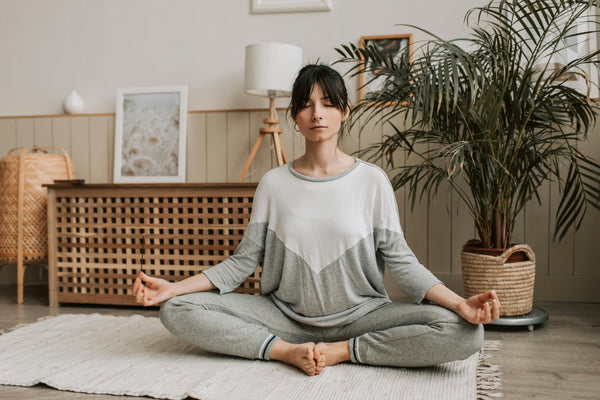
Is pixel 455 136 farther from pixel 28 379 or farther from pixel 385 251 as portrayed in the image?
pixel 28 379

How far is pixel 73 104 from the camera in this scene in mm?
3268

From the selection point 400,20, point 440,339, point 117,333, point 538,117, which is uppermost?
point 400,20

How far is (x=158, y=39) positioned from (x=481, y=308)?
8.08 ft

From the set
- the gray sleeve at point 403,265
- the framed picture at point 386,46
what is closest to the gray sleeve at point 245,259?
the gray sleeve at point 403,265

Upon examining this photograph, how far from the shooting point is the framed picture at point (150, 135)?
125 inches

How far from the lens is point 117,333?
2.22 m

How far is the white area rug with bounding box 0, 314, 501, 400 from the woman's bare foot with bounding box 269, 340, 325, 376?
0.08 feet

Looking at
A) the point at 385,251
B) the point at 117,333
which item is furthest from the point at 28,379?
the point at 385,251

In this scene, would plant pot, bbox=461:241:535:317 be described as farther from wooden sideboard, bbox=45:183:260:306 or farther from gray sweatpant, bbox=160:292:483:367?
wooden sideboard, bbox=45:183:260:306

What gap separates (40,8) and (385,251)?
2760mm

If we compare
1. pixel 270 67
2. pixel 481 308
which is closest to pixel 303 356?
pixel 481 308

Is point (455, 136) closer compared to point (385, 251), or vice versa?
point (385, 251)

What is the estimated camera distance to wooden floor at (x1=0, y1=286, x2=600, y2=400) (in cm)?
159

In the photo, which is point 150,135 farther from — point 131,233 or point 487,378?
point 487,378
